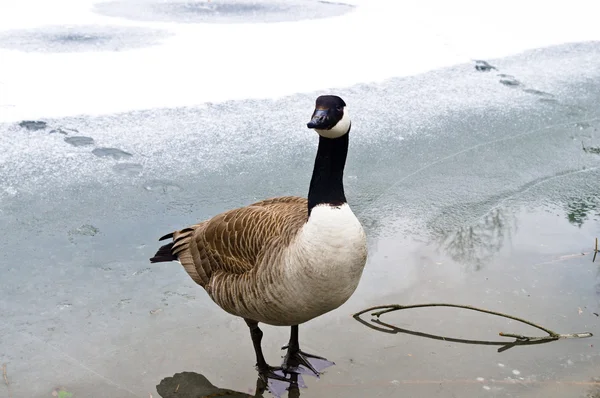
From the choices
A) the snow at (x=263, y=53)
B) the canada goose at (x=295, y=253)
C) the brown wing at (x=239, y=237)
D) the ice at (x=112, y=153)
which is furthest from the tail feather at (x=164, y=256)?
the snow at (x=263, y=53)

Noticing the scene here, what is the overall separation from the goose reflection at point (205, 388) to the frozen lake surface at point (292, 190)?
2 centimetres

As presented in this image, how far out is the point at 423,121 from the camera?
6.50 m

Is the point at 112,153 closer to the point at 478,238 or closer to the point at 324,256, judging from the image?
the point at 478,238

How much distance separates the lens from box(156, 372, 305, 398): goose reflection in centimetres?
305

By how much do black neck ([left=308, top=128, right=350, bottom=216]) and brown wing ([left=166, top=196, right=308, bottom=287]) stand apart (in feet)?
0.52

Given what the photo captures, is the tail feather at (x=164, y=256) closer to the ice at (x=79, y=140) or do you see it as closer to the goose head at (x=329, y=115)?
the goose head at (x=329, y=115)

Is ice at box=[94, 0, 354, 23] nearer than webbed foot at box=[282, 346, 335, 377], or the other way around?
webbed foot at box=[282, 346, 335, 377]

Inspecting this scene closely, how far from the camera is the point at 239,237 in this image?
10.4ft

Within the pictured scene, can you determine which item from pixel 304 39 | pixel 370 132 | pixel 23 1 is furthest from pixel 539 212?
pixel 23 1

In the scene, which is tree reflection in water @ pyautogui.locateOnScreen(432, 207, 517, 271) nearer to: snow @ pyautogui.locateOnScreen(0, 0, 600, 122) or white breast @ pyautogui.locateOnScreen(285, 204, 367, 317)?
white breast @ pyautogui.locateOnScreen(285, 204, 367, 317)

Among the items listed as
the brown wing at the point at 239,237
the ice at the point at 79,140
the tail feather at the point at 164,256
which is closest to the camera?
the brown wing at the point at 239,237

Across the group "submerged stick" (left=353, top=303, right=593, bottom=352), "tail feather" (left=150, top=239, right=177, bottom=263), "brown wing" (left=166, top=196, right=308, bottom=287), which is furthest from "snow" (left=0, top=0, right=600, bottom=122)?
"submerged stick" (left=353, top=303, right=593, bottom=352)

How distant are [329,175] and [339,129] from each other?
0.68 ft

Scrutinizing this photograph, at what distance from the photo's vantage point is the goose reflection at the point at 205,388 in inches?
120
